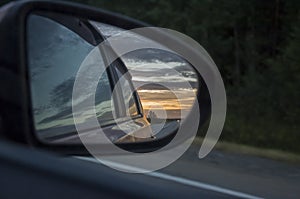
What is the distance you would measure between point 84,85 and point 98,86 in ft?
0.57

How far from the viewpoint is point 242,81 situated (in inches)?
491

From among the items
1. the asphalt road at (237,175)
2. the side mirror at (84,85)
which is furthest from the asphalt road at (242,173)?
the side mirror at (84,85)

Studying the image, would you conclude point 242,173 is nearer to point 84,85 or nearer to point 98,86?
point 98,86

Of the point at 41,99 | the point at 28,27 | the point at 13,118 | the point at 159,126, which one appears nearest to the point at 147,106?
the point at 159,126

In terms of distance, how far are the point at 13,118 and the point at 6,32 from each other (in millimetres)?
213

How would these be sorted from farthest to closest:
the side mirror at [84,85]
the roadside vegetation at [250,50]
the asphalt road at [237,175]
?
the roadside vegetation at [250,50] → the asphalt road at [237,175] → the side mirror at [84,85]

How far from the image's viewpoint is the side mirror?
1631 mm

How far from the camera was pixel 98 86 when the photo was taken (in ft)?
7.96

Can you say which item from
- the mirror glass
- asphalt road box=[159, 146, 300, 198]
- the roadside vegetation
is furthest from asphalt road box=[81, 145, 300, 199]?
the mirror glass

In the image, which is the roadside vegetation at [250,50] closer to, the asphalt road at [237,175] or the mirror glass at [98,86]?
the asphalt road at [237,175]

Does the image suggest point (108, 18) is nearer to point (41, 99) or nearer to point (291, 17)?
point (41, 99)

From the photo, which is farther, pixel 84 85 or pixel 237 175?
pixel 237 175

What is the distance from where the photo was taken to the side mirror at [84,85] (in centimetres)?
163

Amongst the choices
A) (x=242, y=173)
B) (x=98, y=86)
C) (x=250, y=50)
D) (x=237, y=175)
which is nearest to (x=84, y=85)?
(x=98, y=86)
